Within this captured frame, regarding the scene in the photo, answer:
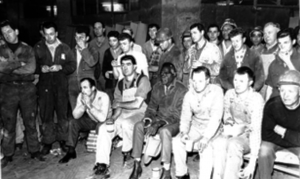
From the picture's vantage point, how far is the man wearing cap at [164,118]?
168 inches

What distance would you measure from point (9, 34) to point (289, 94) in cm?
433

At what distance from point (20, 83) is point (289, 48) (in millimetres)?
4294

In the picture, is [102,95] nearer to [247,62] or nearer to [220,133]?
[220,133]

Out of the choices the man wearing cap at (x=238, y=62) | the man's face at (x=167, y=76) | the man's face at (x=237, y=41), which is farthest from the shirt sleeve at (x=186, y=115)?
the man's face at (x=237, y=41)

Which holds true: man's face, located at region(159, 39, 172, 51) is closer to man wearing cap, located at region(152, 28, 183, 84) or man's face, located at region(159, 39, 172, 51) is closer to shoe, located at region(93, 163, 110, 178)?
man wearing cap, located at region(152, 28, 183, 84)

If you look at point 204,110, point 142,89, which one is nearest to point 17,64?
point 142,89

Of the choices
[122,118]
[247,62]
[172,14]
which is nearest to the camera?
[247,62]

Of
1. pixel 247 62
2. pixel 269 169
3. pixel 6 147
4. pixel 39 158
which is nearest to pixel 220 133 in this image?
pixel 269 169

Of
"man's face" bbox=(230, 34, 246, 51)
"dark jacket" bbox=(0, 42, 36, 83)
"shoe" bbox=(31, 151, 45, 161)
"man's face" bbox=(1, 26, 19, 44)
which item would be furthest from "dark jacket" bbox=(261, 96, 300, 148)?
"man's face" bbox=(1, 26, 19, 44)

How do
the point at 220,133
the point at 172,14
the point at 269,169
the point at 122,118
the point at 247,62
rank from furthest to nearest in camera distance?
the point at 172,14 → the point at 122,118 → the point at 247,62 → the point at 220,133 → the point at 269,169

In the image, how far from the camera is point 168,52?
5.42m

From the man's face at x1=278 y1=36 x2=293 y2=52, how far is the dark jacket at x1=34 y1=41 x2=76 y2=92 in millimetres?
3471

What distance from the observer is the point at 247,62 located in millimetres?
4672

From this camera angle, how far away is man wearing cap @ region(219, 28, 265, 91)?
15.2 ft
